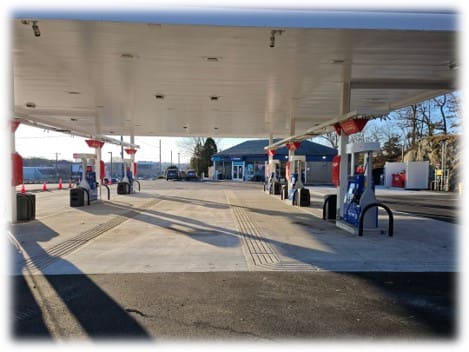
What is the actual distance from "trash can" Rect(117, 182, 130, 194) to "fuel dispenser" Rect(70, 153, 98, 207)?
4546mm

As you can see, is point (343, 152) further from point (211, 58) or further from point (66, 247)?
point (66, 247)

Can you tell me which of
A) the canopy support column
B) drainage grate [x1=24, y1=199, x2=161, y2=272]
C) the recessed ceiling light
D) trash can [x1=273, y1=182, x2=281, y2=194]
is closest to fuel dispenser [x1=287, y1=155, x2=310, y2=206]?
trash can [x1=273, y1=182, x2=281, y2=194]

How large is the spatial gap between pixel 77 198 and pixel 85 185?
913mm

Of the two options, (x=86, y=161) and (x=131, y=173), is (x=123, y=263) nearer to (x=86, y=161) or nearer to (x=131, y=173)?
(x=86, y=161)

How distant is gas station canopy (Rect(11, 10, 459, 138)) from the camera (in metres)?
5.62

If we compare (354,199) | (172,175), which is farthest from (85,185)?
(172,175)

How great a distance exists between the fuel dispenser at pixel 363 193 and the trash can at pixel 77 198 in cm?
1022

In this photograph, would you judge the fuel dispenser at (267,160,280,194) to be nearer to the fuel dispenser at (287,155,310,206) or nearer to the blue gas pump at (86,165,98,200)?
the fuel dispenser at (287,155,310,206)

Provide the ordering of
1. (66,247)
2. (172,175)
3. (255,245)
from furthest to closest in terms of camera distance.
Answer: (172,175) → (255,245) → (66,247)

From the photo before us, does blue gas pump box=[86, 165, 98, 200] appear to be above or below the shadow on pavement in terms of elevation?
above

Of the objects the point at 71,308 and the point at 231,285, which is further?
the point at 231,285

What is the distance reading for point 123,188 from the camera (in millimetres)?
20141

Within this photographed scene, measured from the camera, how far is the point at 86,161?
14570 millimetres

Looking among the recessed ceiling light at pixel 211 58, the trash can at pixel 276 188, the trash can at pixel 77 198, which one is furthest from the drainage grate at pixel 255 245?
the trash can at pixel 276 188
